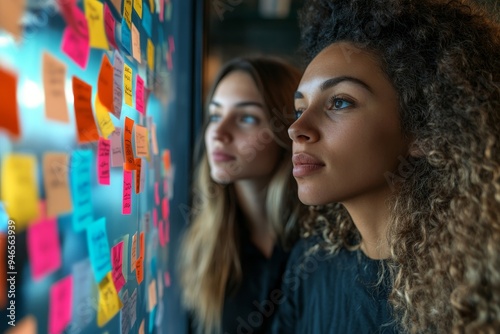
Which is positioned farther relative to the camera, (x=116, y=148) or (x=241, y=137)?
(x=241, y=137)

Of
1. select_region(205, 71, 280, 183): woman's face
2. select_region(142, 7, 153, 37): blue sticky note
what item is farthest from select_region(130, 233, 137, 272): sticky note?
select_region(205, 71, 280, 183): woman's face

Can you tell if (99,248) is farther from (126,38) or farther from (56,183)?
(126,38)

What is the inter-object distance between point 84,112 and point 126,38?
249 millimetres

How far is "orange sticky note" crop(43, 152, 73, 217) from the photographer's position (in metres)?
0.46

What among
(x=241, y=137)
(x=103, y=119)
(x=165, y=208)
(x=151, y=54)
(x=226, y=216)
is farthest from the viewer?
(x=226, y=216)

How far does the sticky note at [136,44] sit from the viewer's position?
0.81 m

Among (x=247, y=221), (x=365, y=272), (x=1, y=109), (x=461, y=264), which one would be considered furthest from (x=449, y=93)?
(x=247, y=221)

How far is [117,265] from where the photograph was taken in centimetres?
73

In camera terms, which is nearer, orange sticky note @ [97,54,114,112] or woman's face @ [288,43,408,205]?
orange sticky note @ [97,54,114,112]

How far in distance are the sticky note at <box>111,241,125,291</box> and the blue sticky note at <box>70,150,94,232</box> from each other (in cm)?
13

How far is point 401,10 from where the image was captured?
2.99 ft

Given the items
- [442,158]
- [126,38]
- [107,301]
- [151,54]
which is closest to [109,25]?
[126,38]

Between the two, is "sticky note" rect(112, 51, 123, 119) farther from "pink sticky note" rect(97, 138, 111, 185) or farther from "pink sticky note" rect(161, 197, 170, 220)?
"pink sticky note" rect(161, 197, 170, 220)

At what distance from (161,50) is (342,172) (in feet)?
1.87
